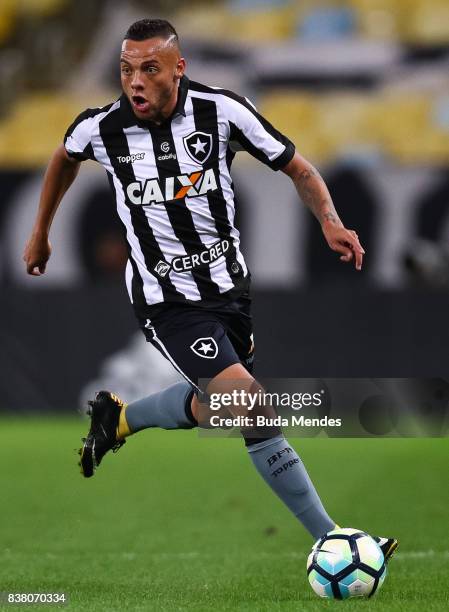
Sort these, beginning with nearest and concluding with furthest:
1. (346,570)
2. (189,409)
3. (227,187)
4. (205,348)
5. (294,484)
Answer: (346,570) → (294,484) → (205,348) → (227,187) → (189,409)

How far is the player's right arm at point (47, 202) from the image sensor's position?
536 centimetres

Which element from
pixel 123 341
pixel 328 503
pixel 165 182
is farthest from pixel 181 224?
pixel 123 341

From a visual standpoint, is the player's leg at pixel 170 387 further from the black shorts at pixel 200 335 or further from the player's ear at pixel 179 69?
the player's ear at pixel 179 69

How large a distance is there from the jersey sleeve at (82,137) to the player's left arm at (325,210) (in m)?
0.81

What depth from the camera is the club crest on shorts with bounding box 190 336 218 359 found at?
4.88 meters

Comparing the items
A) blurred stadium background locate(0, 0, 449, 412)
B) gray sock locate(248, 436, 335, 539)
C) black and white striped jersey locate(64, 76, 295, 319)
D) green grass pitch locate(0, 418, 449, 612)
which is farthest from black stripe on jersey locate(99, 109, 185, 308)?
blurred stadium background locate(0, 0, 449, 412)

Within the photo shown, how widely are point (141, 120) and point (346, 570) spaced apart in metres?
1.92

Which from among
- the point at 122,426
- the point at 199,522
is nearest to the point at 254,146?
the point at 122,426

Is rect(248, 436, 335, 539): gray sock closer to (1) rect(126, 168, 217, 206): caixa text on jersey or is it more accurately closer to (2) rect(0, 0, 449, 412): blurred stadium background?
(1) rect(126, 168, 217, 206): caixa text on jersey

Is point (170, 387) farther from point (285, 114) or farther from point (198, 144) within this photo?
point (285, 114)

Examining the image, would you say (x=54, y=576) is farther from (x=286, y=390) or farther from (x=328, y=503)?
(x=328, y=503)

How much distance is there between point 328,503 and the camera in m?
7.36

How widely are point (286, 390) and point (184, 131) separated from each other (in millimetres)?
1111

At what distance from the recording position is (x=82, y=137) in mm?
5180
